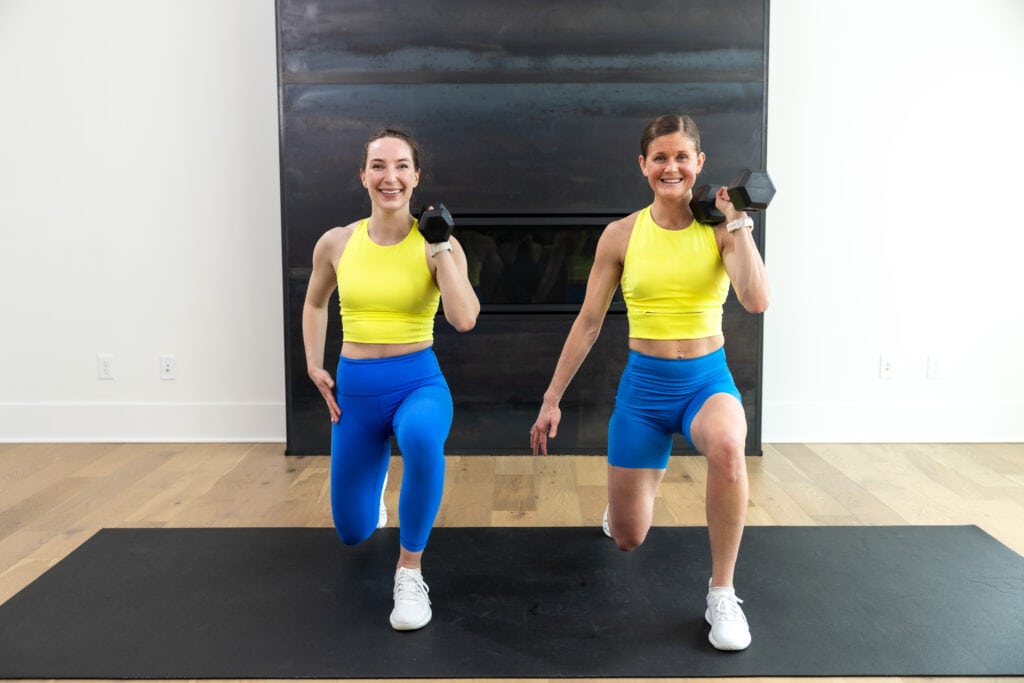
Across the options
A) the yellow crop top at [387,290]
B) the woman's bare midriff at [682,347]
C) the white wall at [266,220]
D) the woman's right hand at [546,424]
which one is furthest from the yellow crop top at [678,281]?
the white wall at [266,220]

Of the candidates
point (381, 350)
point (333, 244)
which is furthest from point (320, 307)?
point (381, 350)

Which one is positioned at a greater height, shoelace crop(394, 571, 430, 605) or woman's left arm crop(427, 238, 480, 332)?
woman's left arm crop(427, 238, 480, 332)

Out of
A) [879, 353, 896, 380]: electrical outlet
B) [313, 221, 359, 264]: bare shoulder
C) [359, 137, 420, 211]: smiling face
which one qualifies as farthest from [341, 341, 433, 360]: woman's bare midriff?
[879, 353, 896, 380]: electrical outlet

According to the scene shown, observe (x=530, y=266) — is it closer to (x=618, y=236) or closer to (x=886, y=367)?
(x=618, y=236)

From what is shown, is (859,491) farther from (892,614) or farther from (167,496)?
(167,496)

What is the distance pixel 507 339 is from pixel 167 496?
1531 mm

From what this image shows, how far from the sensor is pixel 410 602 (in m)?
2.03

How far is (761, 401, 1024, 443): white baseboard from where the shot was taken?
3992 mm

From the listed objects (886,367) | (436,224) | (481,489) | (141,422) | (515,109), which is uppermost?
(515,109)

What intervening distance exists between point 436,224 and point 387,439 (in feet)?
2.24

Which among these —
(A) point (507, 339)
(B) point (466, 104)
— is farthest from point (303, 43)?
(A) point (507, 339)

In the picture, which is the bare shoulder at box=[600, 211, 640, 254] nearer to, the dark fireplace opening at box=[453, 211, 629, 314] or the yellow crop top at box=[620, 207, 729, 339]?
the yellow crop top at box=[620, 207, 729, 339]

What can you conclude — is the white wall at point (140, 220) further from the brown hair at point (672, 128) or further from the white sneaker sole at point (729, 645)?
the white sneaker sole at point (729, 645)

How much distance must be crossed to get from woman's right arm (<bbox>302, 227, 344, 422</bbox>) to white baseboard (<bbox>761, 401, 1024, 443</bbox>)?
2.37m
